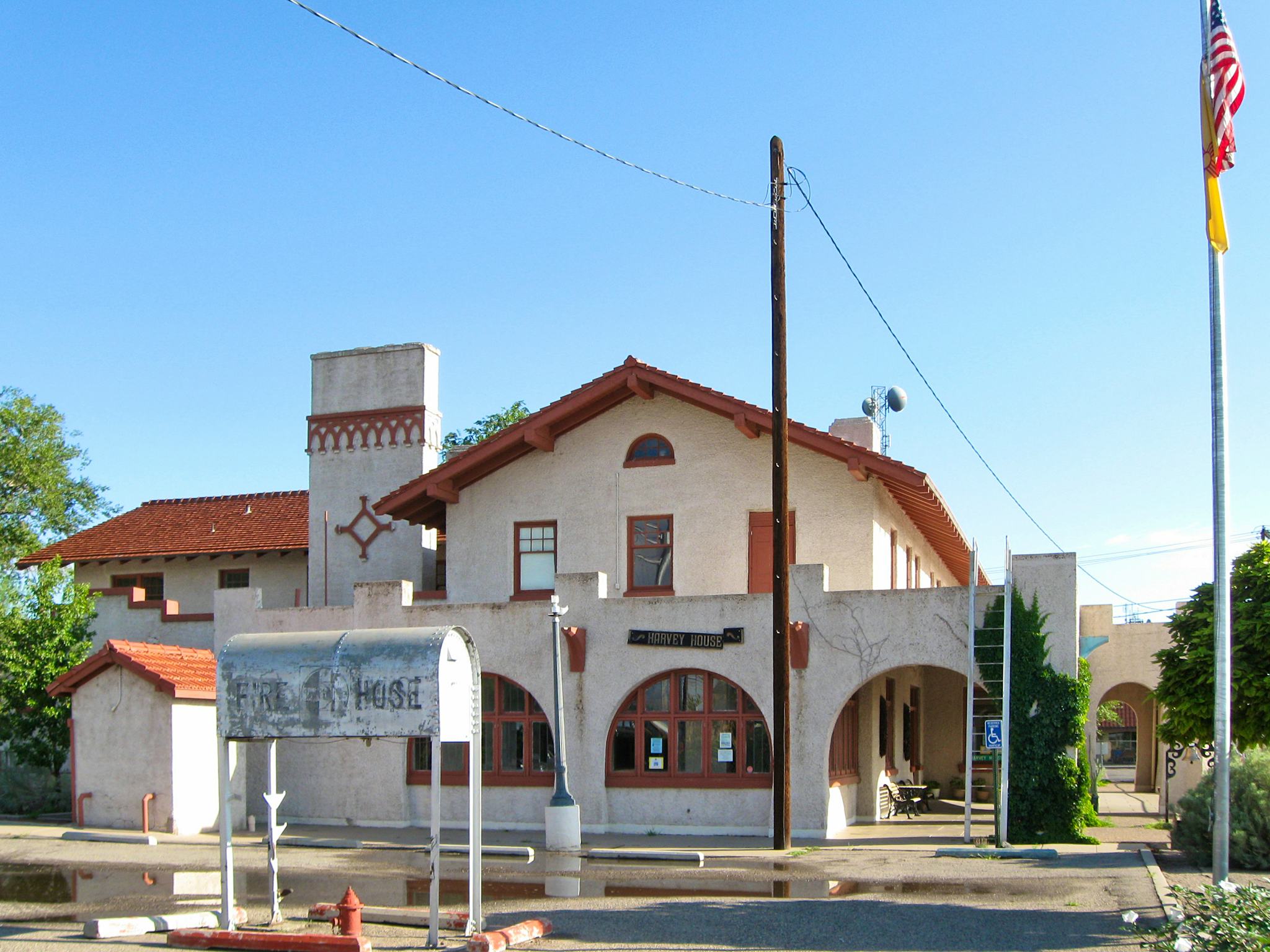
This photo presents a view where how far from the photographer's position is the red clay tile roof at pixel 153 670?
72.9 ft

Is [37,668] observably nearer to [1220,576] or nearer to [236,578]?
[236,578]

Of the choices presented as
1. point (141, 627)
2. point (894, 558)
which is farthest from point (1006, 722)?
point (141, 627)

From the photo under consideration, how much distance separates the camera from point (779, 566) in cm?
1931

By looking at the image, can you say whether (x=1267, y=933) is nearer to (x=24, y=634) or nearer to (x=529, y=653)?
(x=529, y=653)

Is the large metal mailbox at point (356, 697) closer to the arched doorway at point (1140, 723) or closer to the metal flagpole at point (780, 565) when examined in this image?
the metal flagpole at point (780, 565)

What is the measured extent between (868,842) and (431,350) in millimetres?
13357

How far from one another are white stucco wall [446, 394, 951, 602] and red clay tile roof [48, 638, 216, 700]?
15.2 feet

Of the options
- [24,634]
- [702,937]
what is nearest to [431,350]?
[24,634]

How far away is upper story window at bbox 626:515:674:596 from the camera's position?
78.2 ft

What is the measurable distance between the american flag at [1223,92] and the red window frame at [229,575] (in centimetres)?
2344

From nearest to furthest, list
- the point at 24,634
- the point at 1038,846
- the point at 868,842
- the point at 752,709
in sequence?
the point at 1038,846 < the point at 868,842 < the point at 752,709 < the point at 24,634

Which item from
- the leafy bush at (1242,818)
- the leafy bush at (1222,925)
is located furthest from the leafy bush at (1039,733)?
the leafy bush at (1222,925)

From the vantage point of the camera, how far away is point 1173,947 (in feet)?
31.6

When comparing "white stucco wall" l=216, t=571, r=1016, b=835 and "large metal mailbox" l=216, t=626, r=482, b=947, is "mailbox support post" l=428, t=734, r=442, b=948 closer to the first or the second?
"large metal mailbox" l=216, t=626, r=482, b=947
